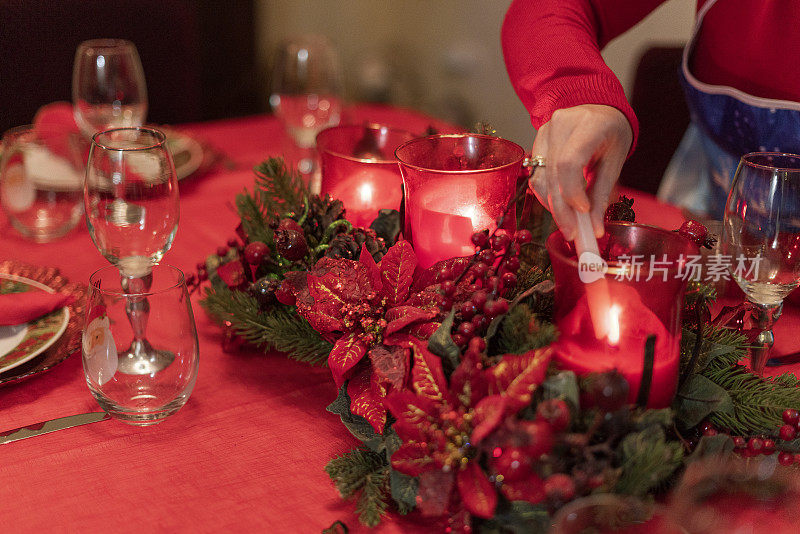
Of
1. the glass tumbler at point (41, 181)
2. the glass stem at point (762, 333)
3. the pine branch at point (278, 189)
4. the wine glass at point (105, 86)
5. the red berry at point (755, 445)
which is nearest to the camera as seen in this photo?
the red berry at point (755, 445)

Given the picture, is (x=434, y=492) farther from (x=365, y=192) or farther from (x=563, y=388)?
(x=365, y=192)

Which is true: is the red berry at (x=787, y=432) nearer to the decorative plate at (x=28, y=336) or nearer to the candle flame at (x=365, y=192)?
the candle flame at (x=365, y=192)

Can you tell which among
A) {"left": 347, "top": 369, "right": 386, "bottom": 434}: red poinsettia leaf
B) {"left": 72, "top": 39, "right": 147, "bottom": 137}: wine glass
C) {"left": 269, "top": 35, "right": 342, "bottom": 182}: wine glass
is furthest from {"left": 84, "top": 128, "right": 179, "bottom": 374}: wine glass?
{"left": 269, "top": 35, "right": 342, "bottom": 182}: wine glass

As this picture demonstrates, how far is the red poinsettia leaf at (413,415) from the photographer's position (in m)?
0.47

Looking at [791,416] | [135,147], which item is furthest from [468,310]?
[135,147]

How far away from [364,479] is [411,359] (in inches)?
3.6

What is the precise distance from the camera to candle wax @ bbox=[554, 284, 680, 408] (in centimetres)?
47

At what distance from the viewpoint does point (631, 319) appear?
47 cm

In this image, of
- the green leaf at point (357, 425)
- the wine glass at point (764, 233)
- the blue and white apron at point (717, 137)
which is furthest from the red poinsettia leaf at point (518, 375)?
the blue and white apron at point (717, 137)

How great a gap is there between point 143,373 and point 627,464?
Answer: 38 centimetres

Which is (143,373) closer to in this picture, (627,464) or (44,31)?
(627,464)

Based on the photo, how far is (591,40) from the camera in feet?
2.57

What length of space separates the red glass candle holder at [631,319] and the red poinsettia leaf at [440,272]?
89 mm

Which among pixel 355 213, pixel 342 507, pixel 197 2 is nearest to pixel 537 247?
pixel 355 213
